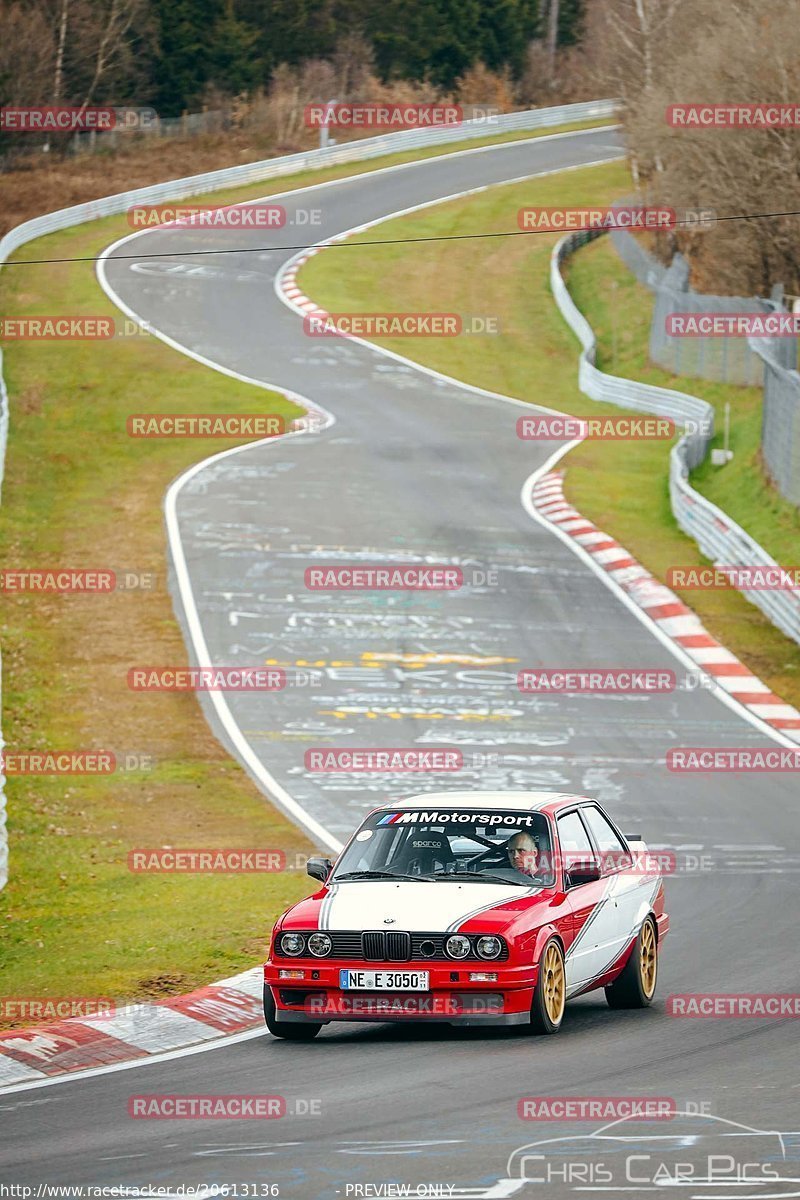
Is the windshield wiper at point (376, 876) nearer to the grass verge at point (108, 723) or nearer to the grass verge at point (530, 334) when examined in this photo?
the grass verge at point (108, 723)

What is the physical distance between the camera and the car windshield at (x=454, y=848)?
10.6 m

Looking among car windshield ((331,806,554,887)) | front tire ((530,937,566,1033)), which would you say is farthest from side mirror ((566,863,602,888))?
front tire ((530,937,566,1033))

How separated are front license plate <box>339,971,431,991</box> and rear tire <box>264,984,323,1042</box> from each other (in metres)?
0.44

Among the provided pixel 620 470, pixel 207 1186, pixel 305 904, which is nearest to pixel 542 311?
pixel 620 470

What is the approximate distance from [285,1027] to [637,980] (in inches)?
88.7

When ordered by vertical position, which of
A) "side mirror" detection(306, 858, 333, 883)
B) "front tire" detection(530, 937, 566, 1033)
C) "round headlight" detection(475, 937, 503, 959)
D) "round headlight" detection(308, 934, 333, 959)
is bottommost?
"front tire" detection(530, 937, 566, 1033)

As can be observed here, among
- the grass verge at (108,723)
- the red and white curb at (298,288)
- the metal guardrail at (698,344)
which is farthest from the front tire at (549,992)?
the red and white curb at (298,288)

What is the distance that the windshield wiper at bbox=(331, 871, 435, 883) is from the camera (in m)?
10.5

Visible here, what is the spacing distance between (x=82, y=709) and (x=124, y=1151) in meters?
15.4

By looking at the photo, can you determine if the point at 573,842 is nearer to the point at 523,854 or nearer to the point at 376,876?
the point at 523,854

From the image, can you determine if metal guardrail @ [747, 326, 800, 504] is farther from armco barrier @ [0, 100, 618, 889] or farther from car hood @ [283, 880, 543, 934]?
armco barrier @ [0, 100, 618, 889]

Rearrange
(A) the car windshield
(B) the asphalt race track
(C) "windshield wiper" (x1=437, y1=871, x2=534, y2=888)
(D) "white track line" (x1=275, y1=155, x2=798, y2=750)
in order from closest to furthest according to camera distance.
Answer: (B) the asphalt race track, (C) "windshield wiper" (x1=437, y1=871, x2=534, y2=888), (A) the car windshield, (D) "white track line" (x1=275, y1=155, x2=798, y2=750)

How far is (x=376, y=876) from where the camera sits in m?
10.6

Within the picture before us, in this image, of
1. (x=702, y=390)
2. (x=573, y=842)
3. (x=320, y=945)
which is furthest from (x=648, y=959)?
(x=702, y=390)
